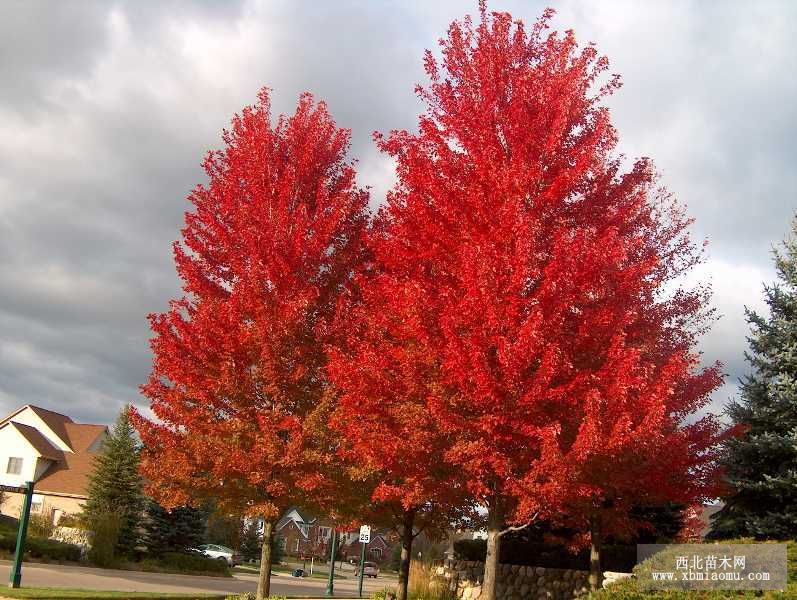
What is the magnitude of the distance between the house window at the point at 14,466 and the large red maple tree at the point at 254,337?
38341 mm

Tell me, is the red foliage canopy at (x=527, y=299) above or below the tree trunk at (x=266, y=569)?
above

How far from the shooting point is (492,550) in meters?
13.8

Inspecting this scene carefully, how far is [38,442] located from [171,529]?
15.4 meters

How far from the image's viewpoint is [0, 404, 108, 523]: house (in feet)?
158

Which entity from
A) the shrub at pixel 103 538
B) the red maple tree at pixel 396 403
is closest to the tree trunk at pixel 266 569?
the red maple tree at pixel 396 403

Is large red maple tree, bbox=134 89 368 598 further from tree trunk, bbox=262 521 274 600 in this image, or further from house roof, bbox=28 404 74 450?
house roof, bbox=28 404 74 450

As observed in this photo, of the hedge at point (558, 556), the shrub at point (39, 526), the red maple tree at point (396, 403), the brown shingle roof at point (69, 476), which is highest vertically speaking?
the red maple tree at point (396, 403)

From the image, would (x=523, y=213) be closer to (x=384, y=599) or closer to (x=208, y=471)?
(x=208, y=471)

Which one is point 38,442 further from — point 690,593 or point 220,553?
point 690,593

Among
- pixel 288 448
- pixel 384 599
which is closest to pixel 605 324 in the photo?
pixel 288 448

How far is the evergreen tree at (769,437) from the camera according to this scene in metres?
17.5

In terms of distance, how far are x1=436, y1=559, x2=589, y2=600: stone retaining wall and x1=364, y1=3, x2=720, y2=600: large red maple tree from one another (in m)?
4.87

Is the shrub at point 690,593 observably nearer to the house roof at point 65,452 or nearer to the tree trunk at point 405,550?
the tree trunk at point 405,550

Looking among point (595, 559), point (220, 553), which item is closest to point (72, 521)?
point (220, 553)
